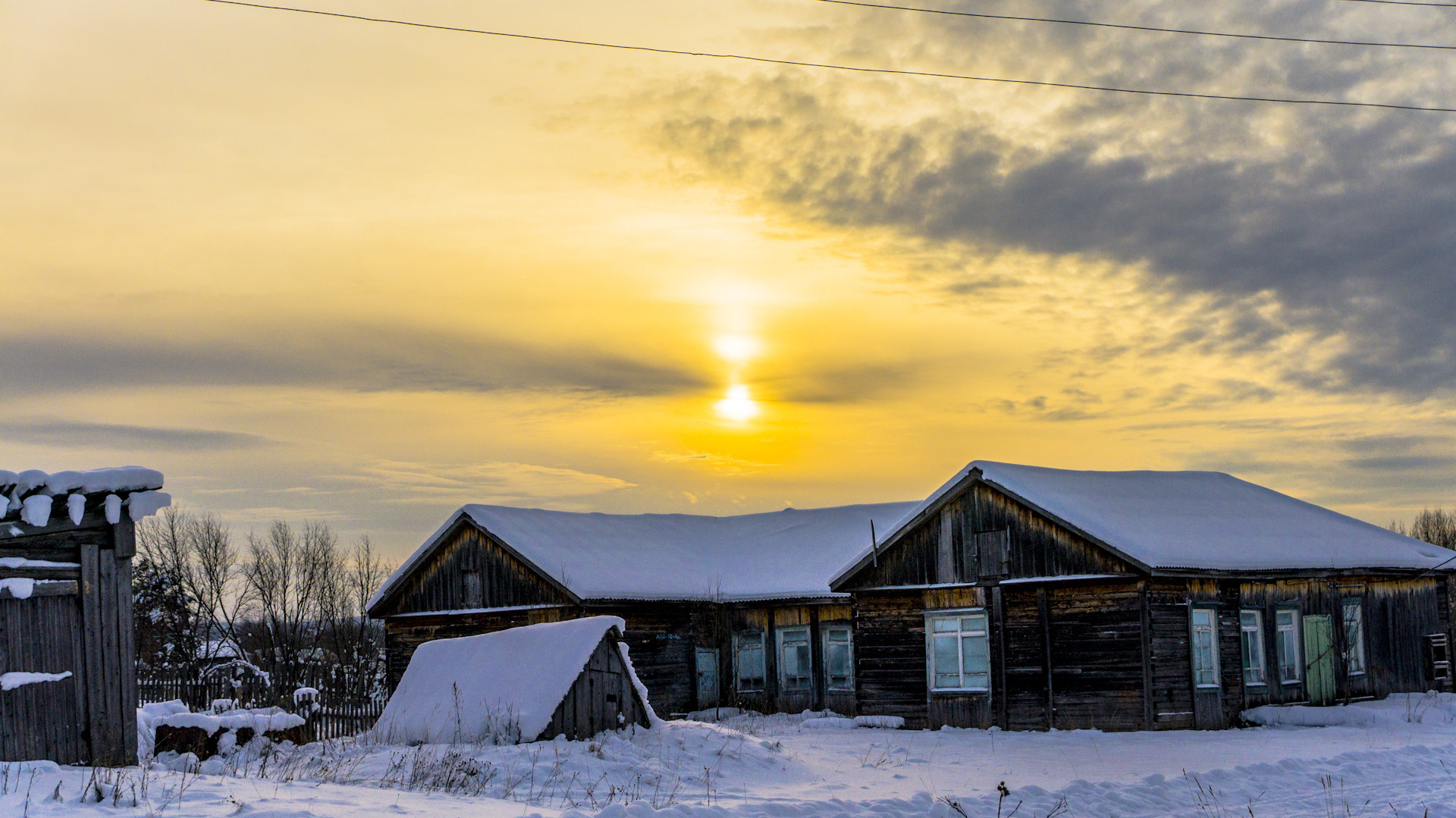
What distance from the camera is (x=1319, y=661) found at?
26.5 metres

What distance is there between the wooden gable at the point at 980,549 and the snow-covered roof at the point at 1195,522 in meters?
0.29

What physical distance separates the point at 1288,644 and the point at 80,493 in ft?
76.4

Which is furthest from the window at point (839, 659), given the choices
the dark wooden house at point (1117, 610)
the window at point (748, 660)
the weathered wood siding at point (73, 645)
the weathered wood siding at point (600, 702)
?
the weathered wood siding at point (73, 645)

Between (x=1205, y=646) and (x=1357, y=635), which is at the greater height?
(x=1205, y=646)

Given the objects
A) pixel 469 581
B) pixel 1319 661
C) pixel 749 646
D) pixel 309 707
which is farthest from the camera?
pixel 749 646

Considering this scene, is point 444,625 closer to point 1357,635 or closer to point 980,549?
point 980,549

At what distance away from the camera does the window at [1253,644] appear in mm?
25234

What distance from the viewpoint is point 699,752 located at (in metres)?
17.5

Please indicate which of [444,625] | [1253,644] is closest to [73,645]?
[444,625]

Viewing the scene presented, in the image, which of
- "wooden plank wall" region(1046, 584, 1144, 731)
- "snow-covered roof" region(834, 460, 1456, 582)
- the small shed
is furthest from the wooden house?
the small shed

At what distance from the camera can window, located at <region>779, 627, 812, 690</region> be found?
104 feet

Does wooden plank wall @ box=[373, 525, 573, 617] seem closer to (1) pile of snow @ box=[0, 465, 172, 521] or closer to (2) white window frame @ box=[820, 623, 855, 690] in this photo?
(2) white window frame @ box=[820, 623, 855, 690]

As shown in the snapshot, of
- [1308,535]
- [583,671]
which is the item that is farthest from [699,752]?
[1308,535]

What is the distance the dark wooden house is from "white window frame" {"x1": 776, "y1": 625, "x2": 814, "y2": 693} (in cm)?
416
